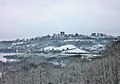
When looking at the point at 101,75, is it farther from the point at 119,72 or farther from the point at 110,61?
the point at 119,72

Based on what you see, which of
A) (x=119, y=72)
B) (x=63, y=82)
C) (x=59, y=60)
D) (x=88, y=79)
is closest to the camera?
(x=119, y=72)

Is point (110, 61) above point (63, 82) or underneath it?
above

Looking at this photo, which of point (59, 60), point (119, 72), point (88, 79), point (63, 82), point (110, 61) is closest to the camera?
point (119, 72)

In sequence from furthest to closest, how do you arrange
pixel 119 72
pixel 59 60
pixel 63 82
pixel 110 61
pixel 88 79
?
pixel 59 60 < pixel 63 82 < pixel 88 79 < pixel 110 61 < pixel 119 72

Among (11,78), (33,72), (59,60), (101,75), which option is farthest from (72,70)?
(59,60)

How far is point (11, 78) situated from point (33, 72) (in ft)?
23.4

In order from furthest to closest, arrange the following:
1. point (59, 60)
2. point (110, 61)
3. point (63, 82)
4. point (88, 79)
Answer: point (59, 60)
point (63, 82)
point (88, 79)
point (110, 61)

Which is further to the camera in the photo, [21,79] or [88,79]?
[21,79]

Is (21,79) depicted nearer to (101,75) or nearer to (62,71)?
(62,71)

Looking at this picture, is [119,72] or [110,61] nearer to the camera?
[119,72]

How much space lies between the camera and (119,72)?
7162cm

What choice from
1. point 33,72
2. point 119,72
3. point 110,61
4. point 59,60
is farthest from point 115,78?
point 59,60

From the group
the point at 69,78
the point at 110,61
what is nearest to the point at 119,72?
the point at 110,61

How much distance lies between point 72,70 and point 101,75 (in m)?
30.0
